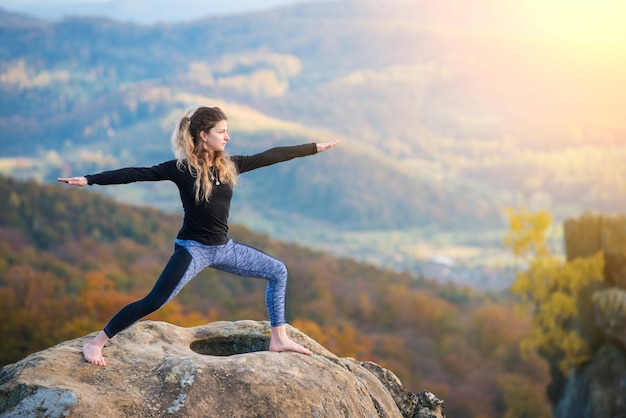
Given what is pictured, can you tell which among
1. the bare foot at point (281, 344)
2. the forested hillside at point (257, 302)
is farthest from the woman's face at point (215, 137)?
the forested hillside at point (257, 302)

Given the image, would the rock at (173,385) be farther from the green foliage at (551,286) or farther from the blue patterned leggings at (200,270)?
the green foliage at (551,286)

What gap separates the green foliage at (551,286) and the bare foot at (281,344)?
86.6ft

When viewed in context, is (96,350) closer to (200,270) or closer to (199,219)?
(200,270)

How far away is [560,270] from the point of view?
35719 mm

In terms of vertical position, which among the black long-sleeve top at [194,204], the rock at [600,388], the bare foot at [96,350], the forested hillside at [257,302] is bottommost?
the forested hillside at [257,302]

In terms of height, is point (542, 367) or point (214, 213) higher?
point (214, 213)

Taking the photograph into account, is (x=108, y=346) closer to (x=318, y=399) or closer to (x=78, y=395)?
(x=78, y=395)

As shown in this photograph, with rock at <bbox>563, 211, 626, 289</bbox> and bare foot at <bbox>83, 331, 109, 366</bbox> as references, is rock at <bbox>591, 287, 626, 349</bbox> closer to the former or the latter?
rock at <bbox>563, 211, 626, 289</bbox>

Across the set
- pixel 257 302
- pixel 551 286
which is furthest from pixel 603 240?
pixel 257 302

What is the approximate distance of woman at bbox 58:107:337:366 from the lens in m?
6.79

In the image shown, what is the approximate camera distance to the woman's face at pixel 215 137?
23.3 feet

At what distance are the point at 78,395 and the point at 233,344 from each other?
238cm

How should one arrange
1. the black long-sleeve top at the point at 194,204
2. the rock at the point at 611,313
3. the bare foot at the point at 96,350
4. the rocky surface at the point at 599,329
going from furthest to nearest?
the rock at the point at 611,313 → the rocky surface at the point at 599,329 → the black long-sleeve top at the point at 194,204 → the bare foot at the point at 96,350

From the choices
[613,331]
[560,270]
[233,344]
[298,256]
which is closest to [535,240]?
[560,270]
